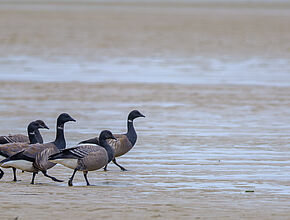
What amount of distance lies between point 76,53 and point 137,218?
25.4 metres

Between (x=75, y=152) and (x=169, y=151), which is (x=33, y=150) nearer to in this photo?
(x=75, y=152)

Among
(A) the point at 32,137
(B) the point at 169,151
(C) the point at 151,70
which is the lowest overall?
(B) the point at 169,151

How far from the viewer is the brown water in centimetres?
867

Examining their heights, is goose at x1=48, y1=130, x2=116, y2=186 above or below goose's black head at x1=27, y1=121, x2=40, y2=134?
below

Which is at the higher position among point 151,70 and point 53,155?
point 151,70

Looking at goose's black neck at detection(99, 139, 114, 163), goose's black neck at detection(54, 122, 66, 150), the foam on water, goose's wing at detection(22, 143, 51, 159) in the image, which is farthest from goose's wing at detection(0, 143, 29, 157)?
the foam on water

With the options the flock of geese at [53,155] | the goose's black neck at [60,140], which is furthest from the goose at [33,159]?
the goose's black neck at [60,140]

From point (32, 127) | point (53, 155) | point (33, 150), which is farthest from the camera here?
point (32, 127)

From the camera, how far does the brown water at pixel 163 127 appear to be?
8672 millimetres

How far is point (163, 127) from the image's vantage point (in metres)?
16.1

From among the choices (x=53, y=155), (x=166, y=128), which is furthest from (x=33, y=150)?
(x=166, y=128)

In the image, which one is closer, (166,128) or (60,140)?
(60,140)

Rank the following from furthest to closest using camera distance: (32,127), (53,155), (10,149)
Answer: (32,127), (10,149), (53,155)

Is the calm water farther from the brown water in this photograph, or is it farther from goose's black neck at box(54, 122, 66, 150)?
goose's black neck at box(54, 122, 66, 150)
